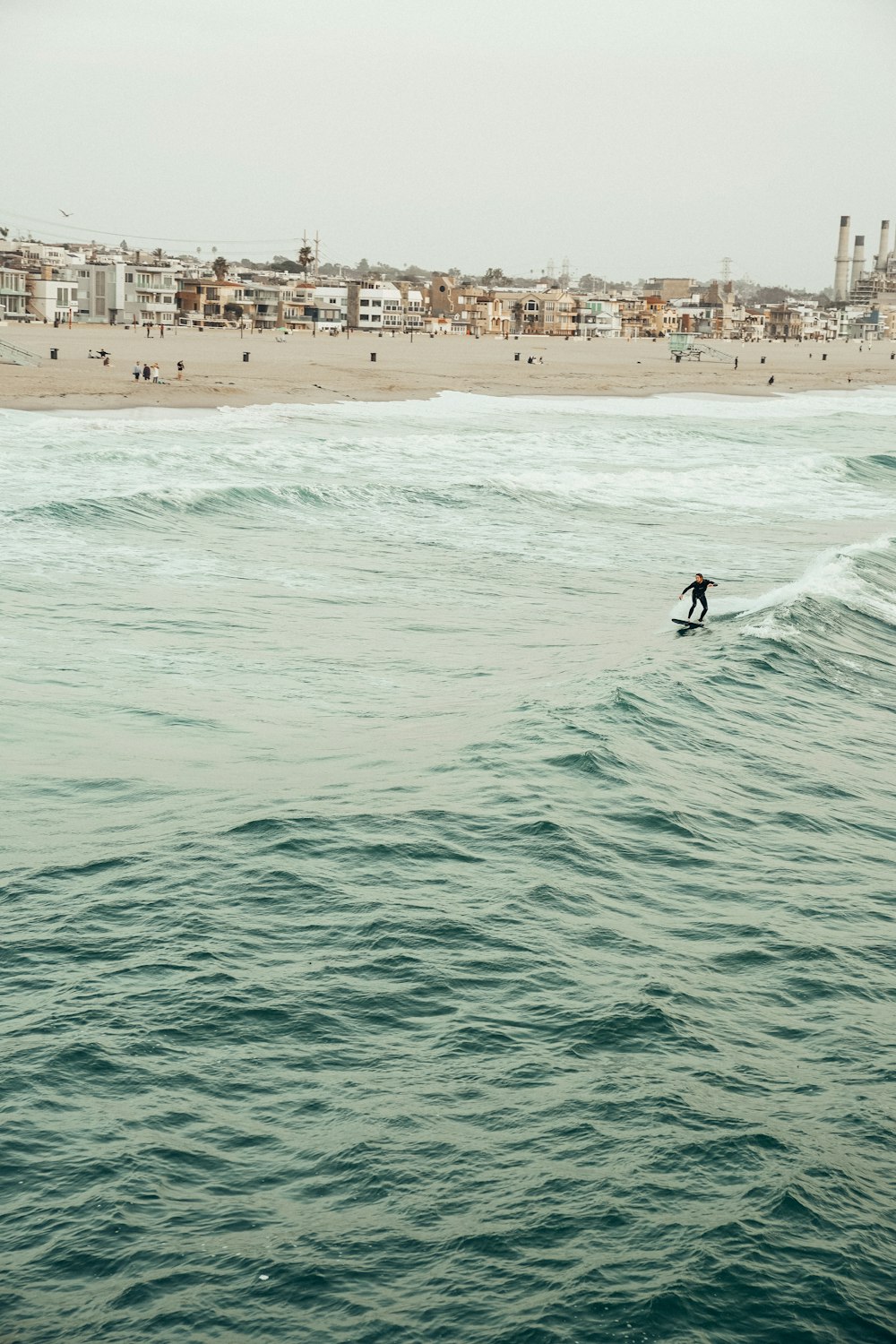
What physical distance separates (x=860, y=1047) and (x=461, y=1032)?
3.05m

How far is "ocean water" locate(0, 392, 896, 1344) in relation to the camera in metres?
7.84

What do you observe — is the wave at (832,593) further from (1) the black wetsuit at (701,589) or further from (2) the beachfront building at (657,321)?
(2) the beachfront building at (657,321)

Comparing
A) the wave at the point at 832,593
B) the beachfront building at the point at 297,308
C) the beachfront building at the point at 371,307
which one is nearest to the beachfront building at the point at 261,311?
the beachfront building at the point at 297,308

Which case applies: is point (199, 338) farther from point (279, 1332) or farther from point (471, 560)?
point (279, 1332)

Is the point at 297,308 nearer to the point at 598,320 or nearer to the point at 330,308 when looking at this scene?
the point at 330,308

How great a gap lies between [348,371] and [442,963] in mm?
61859

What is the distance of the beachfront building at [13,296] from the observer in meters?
105

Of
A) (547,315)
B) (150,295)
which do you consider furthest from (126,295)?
(547,315)

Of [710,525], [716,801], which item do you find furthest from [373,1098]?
[710,525]

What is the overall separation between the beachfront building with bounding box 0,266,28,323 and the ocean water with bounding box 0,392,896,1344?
88.9 metres

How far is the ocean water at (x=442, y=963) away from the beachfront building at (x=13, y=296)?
292 ft

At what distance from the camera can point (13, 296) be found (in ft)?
353

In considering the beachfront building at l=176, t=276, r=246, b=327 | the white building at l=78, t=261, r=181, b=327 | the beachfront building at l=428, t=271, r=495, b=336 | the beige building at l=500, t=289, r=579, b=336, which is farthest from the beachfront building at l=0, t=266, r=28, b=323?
the beige building at l=500, t=289, r=579, b=336

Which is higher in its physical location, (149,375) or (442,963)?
(149,375)
